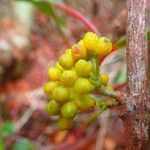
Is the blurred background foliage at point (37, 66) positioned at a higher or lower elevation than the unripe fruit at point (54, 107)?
higher

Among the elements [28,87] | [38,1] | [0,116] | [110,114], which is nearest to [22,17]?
[28,87]

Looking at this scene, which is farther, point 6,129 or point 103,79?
point 6,129

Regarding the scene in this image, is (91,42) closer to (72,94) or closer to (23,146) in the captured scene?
(72,94)

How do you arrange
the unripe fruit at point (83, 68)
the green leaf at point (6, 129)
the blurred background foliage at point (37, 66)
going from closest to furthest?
1. the unripe fruit at point (83, 68)
2. the blurred background foliage at point (37, 66)
3. the green leaf at point (6, 129)

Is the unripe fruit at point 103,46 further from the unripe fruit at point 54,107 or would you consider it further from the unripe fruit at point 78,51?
the unripe fruit at point 54,107

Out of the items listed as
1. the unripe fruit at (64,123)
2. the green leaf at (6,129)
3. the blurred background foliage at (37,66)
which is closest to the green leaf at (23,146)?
the blurred background foliage at (37,66)

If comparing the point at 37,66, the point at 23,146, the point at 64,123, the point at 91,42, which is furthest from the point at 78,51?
the point at 37,66

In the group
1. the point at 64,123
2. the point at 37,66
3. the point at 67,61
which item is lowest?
the point at 64,123

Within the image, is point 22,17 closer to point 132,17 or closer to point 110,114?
point 110,114
